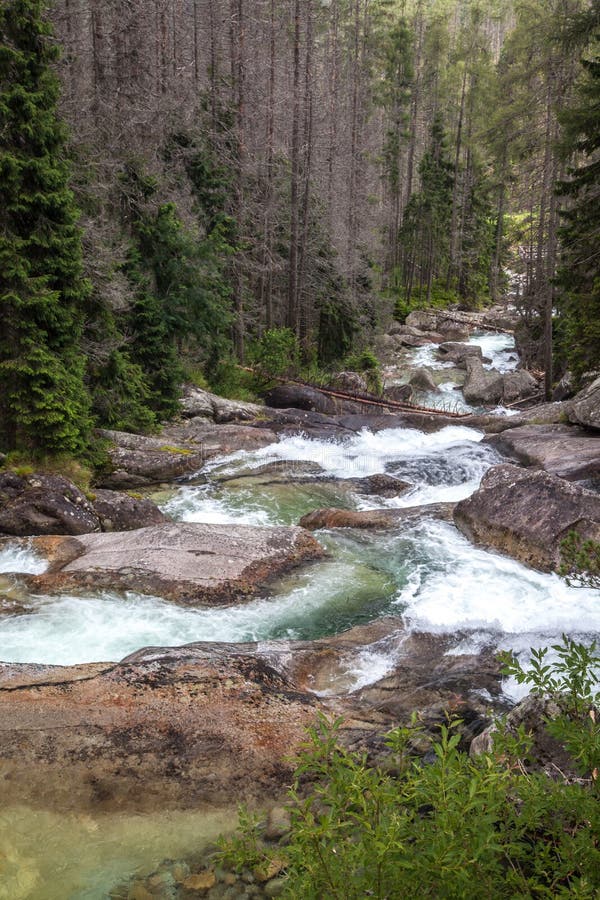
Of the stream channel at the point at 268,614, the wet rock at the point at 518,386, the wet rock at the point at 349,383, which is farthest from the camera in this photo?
the wet rock at the point at 518,386

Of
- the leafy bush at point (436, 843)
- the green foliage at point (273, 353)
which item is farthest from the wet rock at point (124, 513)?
the green foliage at point (273, 353)

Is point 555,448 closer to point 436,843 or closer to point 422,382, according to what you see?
point 436,843

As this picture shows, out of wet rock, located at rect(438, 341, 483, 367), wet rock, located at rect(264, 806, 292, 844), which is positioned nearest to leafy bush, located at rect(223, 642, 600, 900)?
wet rock, located at rect(264, 806, 292, 844)

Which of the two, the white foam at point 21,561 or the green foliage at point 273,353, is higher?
the green foliage at point 273,353

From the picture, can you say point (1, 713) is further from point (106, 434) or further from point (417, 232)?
point (417, 232)

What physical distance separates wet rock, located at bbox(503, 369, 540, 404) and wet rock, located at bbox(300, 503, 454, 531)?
14115mm

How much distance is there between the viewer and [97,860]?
12.5 feet

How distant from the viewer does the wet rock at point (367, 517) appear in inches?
428

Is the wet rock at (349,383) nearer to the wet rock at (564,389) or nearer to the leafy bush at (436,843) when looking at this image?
the wet rock at (564,389)

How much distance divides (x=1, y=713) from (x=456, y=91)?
5548 centimetres

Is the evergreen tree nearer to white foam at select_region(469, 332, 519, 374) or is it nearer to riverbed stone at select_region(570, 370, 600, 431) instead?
riverbed stone at select_region(570, 370, 600, 431)

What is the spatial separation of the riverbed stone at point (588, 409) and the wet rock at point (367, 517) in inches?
190

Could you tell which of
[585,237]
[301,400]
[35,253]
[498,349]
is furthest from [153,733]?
[498,349]

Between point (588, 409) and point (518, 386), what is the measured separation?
10.7 meters
